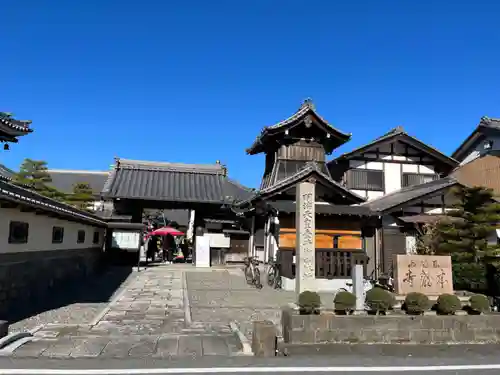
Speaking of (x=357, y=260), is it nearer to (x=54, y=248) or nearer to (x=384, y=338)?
(x=384, y=338)

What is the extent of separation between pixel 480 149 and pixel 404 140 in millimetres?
5841

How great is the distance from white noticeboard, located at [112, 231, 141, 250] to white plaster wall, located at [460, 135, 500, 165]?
24043 mm

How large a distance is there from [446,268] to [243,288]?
28.7 ft

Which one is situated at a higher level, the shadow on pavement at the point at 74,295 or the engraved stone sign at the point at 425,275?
the engraved stone sign at the point at 425,275

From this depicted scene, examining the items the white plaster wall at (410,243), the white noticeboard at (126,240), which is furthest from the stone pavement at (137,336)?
the white plaster wall at (410,243)

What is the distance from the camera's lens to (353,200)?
66.2ft

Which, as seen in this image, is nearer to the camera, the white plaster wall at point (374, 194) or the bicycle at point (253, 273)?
the bicycle at point (253, 273)

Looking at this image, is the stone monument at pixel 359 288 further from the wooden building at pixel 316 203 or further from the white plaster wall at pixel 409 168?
the white plaster wall at pixel 409 168

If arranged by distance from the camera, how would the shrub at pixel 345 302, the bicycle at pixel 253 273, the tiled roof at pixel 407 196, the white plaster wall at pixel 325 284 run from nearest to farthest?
1. the shrub at pixel 345 302
2. the white plaster wall at pixel 325 284
3. the bicycle at pixel 253 273
4. the tiled roof at pixel 407 196

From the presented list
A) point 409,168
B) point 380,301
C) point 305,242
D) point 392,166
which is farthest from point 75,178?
point 380,301

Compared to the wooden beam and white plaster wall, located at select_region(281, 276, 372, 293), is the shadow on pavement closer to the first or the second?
→ the wooden beam

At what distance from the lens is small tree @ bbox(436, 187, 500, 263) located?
1582 centimetres

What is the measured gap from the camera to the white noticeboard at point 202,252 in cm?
2638

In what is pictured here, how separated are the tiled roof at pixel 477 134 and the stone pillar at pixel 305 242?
60.7 feet
